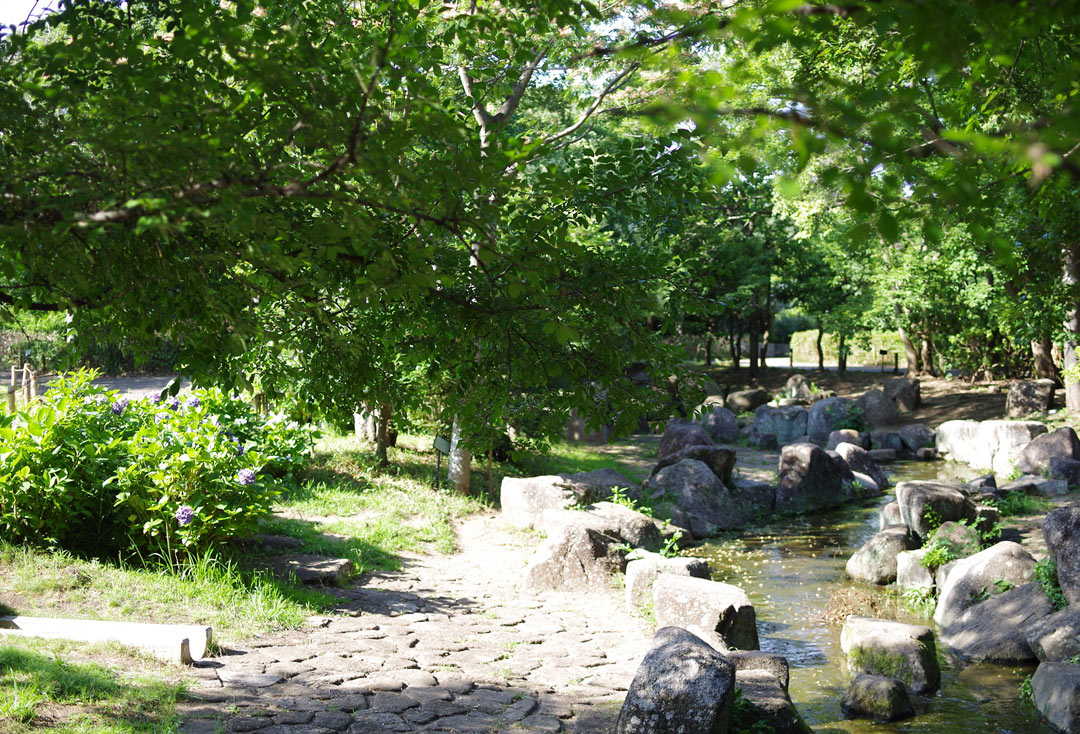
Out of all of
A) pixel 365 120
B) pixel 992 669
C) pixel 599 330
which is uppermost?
pixel 365 120

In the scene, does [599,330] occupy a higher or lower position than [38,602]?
higher

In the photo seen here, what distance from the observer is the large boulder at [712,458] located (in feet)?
50.4

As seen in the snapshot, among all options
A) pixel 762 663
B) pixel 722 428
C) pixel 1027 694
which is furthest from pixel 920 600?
pixel 722 428

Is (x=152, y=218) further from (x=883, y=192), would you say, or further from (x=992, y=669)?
(x=992, y=669)

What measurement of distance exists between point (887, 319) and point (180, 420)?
21653 mm

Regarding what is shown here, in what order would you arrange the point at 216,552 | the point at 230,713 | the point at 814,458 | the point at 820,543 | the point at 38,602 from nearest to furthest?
1. the point at 230,713
2. the point at 38,602
3. the point at 216,552
4. the point at 820,543
5. the point at 814,458

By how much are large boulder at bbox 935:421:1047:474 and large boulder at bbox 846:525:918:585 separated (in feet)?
22.7

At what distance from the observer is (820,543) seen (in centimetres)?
1283

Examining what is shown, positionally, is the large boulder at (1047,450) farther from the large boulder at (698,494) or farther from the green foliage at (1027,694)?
the green foliage at (1027,694)

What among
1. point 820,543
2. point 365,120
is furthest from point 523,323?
point 820,543

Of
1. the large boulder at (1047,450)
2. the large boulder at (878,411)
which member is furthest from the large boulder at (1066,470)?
the large boulder at (878,411)

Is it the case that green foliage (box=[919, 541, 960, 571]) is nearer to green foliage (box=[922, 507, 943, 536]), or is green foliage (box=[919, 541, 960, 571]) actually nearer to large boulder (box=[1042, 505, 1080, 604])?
green foliage (box=[922, 507, 943, 536])

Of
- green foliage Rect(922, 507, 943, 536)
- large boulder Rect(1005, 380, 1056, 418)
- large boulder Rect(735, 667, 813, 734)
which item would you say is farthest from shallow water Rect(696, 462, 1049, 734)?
large boulder Rect(1005, 380, 1056, 418)

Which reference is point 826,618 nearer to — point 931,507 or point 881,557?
point 881,557
